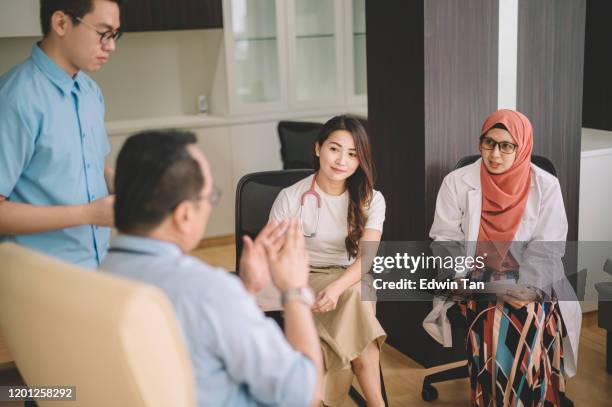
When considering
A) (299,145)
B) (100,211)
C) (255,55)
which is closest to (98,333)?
(100,211)

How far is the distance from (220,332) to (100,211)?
0.70 meters

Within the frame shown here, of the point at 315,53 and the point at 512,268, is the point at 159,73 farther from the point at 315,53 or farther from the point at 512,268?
A: the point at 512,268

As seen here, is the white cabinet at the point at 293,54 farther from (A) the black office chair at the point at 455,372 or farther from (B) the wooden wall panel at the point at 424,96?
(A) the black office chair at the point at 455,372

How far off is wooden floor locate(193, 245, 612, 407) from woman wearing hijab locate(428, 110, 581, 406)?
0.88 ft

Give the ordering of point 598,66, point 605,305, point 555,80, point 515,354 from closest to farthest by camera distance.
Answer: point 515,354 < point 605,305 < point 555,80 < point 598,66

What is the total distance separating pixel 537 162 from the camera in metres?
3.05

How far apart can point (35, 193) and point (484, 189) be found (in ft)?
5.35

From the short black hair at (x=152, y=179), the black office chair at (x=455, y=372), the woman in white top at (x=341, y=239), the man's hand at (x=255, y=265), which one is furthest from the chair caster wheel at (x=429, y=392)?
the short black hair at (x=152, y=179)

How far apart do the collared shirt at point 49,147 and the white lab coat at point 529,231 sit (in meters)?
1.32

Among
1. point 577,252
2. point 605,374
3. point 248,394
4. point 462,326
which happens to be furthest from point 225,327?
point 577,252

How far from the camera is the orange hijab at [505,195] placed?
2.84 m

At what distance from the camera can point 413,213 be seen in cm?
324

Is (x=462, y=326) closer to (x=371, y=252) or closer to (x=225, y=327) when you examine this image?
(x=371, y=252)

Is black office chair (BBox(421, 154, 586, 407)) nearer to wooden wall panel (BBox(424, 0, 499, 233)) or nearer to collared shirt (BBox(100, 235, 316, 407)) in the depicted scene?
wooden wall panel (BBox(424, 0, 499, 233))
